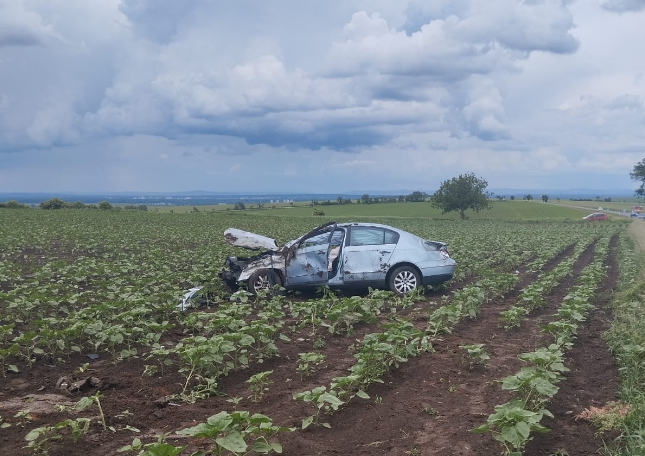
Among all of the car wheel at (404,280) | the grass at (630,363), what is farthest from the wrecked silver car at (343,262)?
the grass at (630,363)

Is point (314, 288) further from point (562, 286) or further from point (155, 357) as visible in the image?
Result: point (562, 286)

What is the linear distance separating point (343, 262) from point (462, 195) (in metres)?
68.6

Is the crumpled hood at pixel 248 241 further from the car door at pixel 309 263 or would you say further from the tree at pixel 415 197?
the tree at pixel 415 197

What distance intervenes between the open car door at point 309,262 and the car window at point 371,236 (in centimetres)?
52

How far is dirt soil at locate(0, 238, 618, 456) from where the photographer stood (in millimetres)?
4902

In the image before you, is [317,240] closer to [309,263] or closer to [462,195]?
[309,263]

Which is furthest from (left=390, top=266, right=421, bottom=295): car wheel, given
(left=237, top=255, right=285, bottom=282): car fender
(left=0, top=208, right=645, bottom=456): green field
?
(left=237, top=255, right=285, bottom=282): car fender

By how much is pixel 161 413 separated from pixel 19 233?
26.0m

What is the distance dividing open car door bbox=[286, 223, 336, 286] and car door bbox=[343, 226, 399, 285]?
0.44m

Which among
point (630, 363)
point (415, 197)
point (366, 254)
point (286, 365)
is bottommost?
point (286, 365)

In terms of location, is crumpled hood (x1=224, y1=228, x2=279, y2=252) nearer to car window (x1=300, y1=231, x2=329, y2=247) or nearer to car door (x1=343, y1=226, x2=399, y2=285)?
car window (x1=300, y1=231, x2=329, y2=247)

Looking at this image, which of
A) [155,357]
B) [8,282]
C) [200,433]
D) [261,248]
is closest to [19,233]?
[8,282]

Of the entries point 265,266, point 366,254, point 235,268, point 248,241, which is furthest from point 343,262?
point 235,268

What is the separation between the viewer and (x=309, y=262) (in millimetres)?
12383
